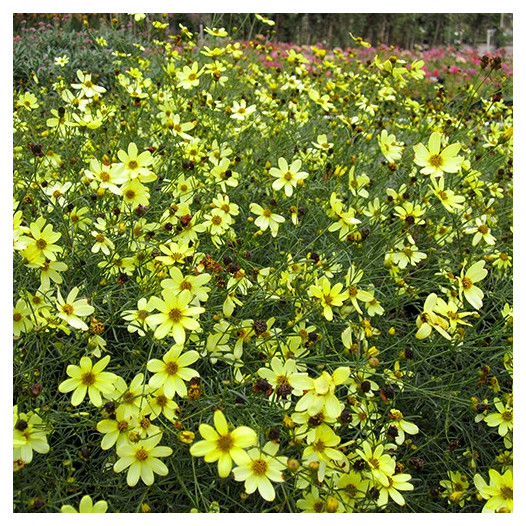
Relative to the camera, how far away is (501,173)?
7.77ft

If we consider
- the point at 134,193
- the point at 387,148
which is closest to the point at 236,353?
the point at 134,193

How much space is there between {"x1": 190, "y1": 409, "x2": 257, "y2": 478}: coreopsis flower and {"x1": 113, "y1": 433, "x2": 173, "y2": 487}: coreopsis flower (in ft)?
0.51

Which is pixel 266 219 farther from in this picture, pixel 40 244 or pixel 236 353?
pixel 40 244

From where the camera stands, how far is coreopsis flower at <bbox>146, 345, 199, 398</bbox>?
3.58 ft

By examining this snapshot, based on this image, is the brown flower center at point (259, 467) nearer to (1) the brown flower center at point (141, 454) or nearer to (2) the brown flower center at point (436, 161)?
(1) the brown flower center at point (141, 454)

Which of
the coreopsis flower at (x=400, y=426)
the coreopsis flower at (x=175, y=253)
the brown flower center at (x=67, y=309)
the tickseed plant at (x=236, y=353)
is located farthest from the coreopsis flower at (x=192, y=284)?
the coreopsis flower at (x=400, y=426)

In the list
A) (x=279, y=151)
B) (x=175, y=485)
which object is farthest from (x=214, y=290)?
(x=279, y=151)

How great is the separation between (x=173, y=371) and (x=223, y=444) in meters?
0.22

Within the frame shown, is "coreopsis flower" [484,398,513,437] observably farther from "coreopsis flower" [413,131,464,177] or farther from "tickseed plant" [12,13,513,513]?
"coreopsis flower" [413,131,464,177]

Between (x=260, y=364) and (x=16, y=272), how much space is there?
0.76 meters

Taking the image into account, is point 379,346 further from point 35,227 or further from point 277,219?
point 35,227

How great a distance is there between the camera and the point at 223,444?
0.98 metres

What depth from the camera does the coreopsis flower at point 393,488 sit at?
3.65 ft

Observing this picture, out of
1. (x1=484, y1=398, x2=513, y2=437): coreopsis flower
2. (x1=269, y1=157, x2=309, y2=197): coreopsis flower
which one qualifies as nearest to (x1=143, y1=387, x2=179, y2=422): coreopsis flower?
(x1=484, y1=398, x2=513, y2=437): coreopsis flower
